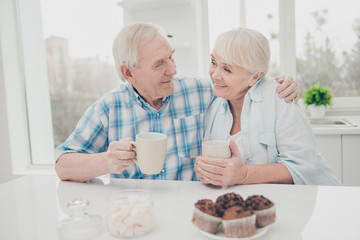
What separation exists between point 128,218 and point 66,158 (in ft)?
2.14

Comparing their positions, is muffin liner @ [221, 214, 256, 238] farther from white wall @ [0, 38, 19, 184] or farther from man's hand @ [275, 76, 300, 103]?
white wall @ [0, 38, 19, 184]

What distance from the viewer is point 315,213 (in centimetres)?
81

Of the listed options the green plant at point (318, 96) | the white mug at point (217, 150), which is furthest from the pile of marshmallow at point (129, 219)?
the green plant at point (318, 96)

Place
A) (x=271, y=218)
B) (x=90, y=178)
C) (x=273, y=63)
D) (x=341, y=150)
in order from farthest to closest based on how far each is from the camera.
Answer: (x=273, y=63) < (x=341, y=150) < (x=90, y=178) < (x=271, y=218)

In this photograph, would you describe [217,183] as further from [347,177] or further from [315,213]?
[347,177]

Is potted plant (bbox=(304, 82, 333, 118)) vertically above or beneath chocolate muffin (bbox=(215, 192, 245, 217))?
above

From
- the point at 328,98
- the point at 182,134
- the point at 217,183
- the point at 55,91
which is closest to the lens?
the point at 217,183

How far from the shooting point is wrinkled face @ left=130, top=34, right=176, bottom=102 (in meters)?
1.39

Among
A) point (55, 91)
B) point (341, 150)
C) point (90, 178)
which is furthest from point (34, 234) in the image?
point (55, 91)

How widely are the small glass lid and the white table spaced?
1.2 inches

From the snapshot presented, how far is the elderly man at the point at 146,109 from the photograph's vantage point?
1.37 meters

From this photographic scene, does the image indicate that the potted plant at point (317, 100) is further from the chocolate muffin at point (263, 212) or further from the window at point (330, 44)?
the chocolate muffin at point (263, 212)

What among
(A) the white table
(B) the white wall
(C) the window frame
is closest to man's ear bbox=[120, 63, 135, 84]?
(A) the white table

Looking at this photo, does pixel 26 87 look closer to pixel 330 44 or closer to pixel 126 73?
pixel 126 73
